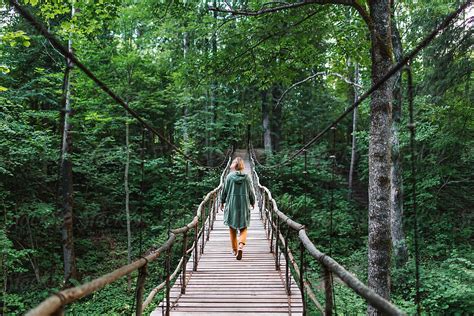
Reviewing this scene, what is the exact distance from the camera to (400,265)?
8.44m

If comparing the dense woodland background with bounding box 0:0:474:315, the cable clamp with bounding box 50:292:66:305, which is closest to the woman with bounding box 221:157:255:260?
the dense woodland background with bounding box 0:0:474:315

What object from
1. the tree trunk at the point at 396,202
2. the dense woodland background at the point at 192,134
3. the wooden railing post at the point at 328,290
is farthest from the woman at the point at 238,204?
the tree trunk at the point at 396,202

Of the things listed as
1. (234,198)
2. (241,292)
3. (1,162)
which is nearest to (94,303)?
(1,162)

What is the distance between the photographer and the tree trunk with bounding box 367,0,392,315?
378cm

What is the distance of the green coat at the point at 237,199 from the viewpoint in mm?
5098

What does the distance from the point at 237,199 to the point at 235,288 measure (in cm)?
144

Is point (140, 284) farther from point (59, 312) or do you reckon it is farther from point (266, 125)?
point (266, 125)

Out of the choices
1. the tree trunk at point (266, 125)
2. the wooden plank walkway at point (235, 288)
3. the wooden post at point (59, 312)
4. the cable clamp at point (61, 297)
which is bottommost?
the wooden plank walkway at point (235, 288)

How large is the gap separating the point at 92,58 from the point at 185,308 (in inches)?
357

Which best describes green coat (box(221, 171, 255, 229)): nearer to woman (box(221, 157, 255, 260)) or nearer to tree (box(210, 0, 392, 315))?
woman (box(221, 157, 255, 260))

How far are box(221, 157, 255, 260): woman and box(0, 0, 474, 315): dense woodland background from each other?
2.84ft

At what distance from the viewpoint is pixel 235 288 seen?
4023mm

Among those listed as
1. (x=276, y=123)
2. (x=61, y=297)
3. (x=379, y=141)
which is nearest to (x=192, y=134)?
(x=276, y=123)

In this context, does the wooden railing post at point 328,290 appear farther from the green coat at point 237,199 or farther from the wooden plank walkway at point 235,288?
the green coat at point 237,199
